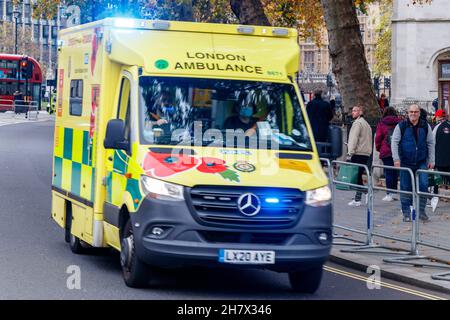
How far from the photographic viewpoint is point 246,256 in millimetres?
10523

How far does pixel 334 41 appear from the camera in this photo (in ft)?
92.6

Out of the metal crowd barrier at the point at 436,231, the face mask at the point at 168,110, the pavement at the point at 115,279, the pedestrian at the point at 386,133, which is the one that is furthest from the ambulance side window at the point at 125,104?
the pedestrian at the point at 386,133

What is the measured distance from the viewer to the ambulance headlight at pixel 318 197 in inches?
424

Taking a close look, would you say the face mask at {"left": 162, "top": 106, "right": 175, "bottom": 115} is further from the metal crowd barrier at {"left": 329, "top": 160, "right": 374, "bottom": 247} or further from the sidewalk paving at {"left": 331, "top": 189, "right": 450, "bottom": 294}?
the metal crowd barrier at {"left": 329, "top": 160, "right": 374, "bottom": 247}

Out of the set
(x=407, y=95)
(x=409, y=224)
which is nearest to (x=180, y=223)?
(x=409, y=224)

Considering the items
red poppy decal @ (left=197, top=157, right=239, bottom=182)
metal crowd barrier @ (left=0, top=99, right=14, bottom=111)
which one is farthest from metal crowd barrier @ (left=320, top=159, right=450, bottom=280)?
metal crowd barrier @ (left=0, top=99, right=14, bottom=111)

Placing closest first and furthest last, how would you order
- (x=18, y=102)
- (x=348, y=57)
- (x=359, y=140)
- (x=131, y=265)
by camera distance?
(x=131, y=265) < (x=359, y=140) < (x=348, y=57) < (x=18, y=102)

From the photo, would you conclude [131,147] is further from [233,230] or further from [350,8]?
[350,8]

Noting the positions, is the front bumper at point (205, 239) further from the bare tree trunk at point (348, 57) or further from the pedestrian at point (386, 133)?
the bare tree trunk at point (348, 57)

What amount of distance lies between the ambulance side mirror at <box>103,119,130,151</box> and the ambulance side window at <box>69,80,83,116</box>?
2192mm

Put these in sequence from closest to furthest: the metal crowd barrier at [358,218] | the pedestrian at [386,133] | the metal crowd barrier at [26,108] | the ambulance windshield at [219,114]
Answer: the ambulance windshield at [219,114]
the metal crowd barrier at [358,218]
the pedestrian at [386,133]
the metal crowd barrier at [26,108]

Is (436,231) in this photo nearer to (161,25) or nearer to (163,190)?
(161,25)

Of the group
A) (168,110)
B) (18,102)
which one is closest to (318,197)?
(168,110)

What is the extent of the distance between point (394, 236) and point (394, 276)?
188 centimetres
